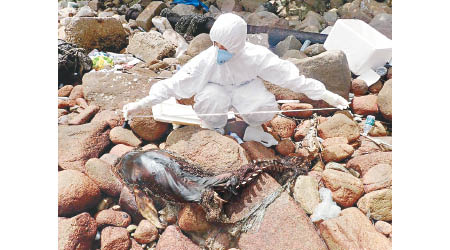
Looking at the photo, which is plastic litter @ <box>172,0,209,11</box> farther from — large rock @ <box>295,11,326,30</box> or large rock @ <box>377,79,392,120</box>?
large rock @ <box>377,79,392,120</box>

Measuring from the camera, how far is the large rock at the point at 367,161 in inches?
47.4

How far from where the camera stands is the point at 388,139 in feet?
4.21

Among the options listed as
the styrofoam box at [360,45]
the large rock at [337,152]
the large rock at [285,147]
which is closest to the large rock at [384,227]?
the large rock at [337,152]

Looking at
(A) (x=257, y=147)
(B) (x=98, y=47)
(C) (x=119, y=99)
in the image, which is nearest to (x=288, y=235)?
(A) (x=257, y=147)

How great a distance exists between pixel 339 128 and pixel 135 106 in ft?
2.32

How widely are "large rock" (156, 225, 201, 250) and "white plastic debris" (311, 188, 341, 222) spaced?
365 millimetres

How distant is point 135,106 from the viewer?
4.15 feet

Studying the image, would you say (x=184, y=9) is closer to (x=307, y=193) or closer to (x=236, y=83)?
(x=236, y=83)

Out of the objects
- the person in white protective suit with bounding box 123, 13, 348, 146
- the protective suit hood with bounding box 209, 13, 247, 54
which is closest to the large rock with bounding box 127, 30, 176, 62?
the person in white protective suit with bounding box 123, 13, 348, 146

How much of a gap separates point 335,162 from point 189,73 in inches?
22.4

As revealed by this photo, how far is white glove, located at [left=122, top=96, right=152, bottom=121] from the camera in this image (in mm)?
1252

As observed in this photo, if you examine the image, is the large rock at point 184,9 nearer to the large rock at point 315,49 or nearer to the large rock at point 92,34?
the large rock at point 92,34

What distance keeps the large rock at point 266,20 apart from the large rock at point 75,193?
0.76 metres

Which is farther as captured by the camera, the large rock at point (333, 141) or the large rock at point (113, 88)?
the large rock at point (113, 88)
